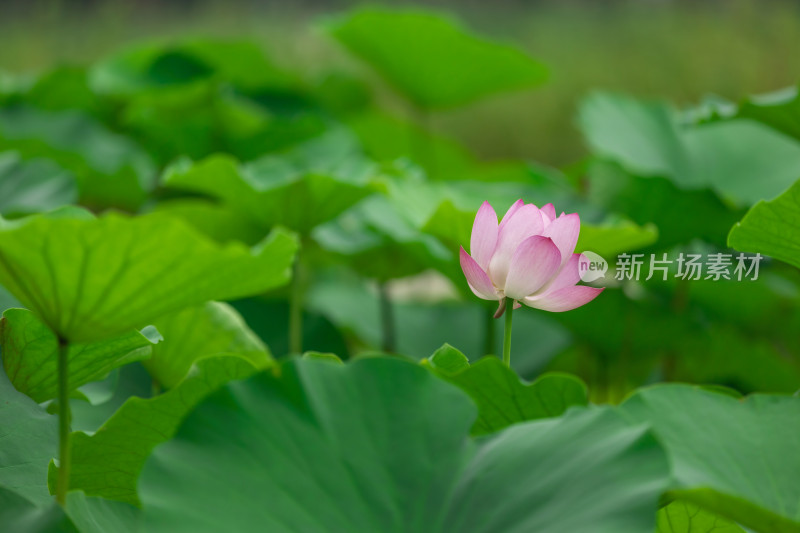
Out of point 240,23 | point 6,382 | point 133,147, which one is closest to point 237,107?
point 133,147

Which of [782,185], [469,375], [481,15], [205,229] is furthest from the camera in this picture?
[481,15]

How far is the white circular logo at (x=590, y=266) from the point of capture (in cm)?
51

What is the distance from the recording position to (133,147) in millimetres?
1411

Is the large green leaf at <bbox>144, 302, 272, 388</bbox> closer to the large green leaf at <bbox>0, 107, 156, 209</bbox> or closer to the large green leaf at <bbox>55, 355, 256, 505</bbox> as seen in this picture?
the large green leaf at <bbox>55, 355, 256, 505</bbox>

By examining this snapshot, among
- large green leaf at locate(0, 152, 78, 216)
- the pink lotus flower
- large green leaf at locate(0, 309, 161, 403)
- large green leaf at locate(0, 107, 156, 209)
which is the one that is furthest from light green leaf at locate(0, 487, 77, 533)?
large green leaf at locate(0, 107, 156, 209)

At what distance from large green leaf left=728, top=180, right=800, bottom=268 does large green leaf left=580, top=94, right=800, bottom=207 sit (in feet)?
1.41

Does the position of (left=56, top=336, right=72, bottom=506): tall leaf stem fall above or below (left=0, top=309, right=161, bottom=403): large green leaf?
above

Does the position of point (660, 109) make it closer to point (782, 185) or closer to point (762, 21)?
point (782, 185)

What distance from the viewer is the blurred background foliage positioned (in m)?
0.87

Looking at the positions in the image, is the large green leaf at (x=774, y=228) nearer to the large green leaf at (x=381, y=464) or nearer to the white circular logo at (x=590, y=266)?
the white circular logo at (x=590, y=266)

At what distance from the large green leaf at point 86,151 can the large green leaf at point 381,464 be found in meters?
0.89

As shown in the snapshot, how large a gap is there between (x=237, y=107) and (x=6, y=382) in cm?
104

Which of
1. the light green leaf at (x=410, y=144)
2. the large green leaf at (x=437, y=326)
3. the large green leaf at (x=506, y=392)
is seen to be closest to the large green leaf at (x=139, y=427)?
the large green leaf at (x=506, y=392)

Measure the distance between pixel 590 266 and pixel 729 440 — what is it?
7.4 inches
